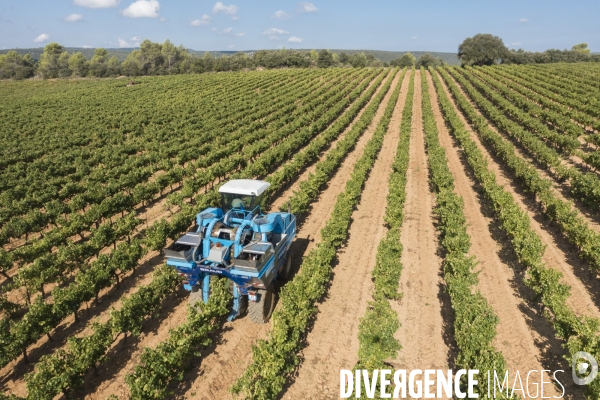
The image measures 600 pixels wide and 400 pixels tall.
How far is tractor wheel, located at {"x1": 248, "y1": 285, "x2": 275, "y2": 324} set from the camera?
9891 mm

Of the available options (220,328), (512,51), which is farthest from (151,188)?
(512,51)

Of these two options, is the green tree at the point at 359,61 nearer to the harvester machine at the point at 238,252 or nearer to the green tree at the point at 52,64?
the green tree at the point at 52,64

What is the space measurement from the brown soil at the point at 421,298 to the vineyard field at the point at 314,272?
6 cm

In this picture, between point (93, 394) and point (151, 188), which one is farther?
point (151, 188)

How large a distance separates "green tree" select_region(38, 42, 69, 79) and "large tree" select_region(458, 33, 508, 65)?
115 m

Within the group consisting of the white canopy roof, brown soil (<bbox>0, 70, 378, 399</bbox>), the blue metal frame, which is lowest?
brown soil (<bbox>0, 70, 378, 399</bbox>)

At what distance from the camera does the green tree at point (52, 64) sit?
104500 millimetres

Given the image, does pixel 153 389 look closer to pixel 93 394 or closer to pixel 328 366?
pixel 93 394

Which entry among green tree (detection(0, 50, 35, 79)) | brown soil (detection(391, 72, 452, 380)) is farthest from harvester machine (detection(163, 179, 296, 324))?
green tree (detection(0, 50, 35, 79))

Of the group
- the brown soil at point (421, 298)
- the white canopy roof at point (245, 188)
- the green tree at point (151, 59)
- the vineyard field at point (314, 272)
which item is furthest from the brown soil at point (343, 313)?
the green tree at point (151, 59)

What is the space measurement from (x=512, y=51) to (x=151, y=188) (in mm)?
114857

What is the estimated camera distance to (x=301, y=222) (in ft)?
57.0

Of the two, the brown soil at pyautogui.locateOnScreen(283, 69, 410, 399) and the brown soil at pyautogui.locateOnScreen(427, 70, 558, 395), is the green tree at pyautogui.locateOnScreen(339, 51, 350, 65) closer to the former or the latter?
the brown soil at pyautogui.locateOnScreen(427, 70, 558, 395)

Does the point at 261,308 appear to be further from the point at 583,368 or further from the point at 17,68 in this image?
the point at 17,68
